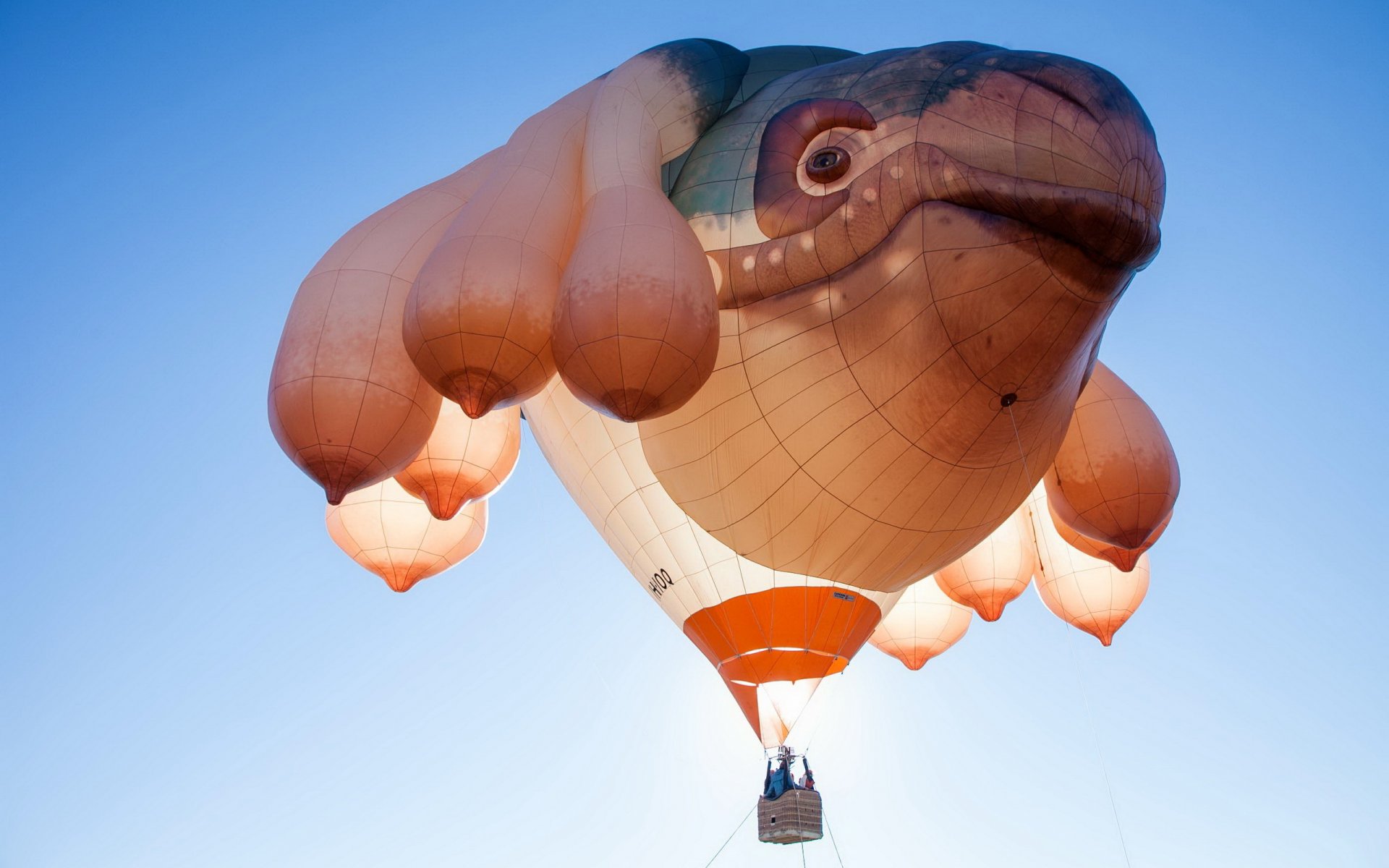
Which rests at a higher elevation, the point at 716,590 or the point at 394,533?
the point at 394,533

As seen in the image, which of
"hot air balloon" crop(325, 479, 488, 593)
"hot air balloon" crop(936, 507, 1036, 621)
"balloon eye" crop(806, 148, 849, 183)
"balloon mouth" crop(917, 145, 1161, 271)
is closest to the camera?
"balloon mouth" crop(917, 145, 1161, 271)

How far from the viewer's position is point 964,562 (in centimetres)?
880

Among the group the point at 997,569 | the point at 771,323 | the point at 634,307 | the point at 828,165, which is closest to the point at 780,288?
the point at 771,323

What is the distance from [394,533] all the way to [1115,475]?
4.70m

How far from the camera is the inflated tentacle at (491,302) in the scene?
5148 mm

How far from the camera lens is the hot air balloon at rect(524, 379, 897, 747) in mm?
6918

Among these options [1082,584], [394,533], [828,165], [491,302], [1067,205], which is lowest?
[491,302]

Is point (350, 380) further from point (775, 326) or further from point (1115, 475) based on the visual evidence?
point (1115, 475)

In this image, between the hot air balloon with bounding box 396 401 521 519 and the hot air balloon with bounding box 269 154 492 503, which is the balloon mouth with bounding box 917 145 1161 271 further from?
the hot air balloon with bounding box 396 401 521 519

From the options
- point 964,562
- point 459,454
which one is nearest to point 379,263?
point 459,454

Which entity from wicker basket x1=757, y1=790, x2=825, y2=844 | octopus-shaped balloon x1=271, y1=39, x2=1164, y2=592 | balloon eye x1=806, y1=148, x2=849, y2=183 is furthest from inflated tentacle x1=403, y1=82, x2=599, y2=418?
wicker basket x1=757, y1=790, x2=825, y2=844

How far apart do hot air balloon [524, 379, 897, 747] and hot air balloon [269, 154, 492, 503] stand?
1.35m

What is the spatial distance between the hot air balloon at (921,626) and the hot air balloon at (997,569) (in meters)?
0.70

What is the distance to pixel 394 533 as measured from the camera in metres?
8.22
